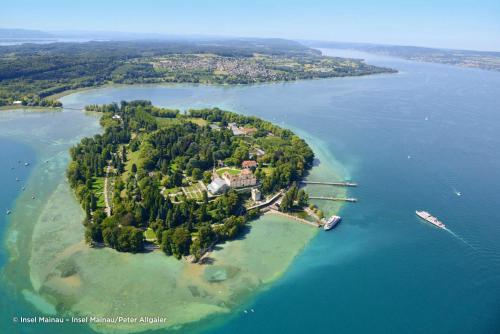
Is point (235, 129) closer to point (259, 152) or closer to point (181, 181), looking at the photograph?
point (259, 152)

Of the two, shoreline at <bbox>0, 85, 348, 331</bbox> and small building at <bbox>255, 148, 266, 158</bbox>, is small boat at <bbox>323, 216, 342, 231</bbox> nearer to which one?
shoreline at <bbox>0, 85, 348, 331</bbox>

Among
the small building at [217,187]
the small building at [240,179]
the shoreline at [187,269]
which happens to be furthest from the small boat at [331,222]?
the small building at [217,187]

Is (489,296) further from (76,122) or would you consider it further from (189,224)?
(76,122)

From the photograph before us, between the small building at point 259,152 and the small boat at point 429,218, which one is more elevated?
the small building at point 259,152

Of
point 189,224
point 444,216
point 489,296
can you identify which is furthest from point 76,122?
point 489,296

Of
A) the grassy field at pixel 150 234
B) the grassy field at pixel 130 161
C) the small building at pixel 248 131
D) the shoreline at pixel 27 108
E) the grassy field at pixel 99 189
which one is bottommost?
the grassy field at pixel 150 234

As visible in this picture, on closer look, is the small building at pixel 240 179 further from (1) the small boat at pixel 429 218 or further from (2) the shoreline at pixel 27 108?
(2) the shoreline at pixel 27 108

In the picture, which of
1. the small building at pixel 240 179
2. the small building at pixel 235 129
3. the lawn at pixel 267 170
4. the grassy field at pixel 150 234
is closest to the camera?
the grassy field at pixel 150 234
